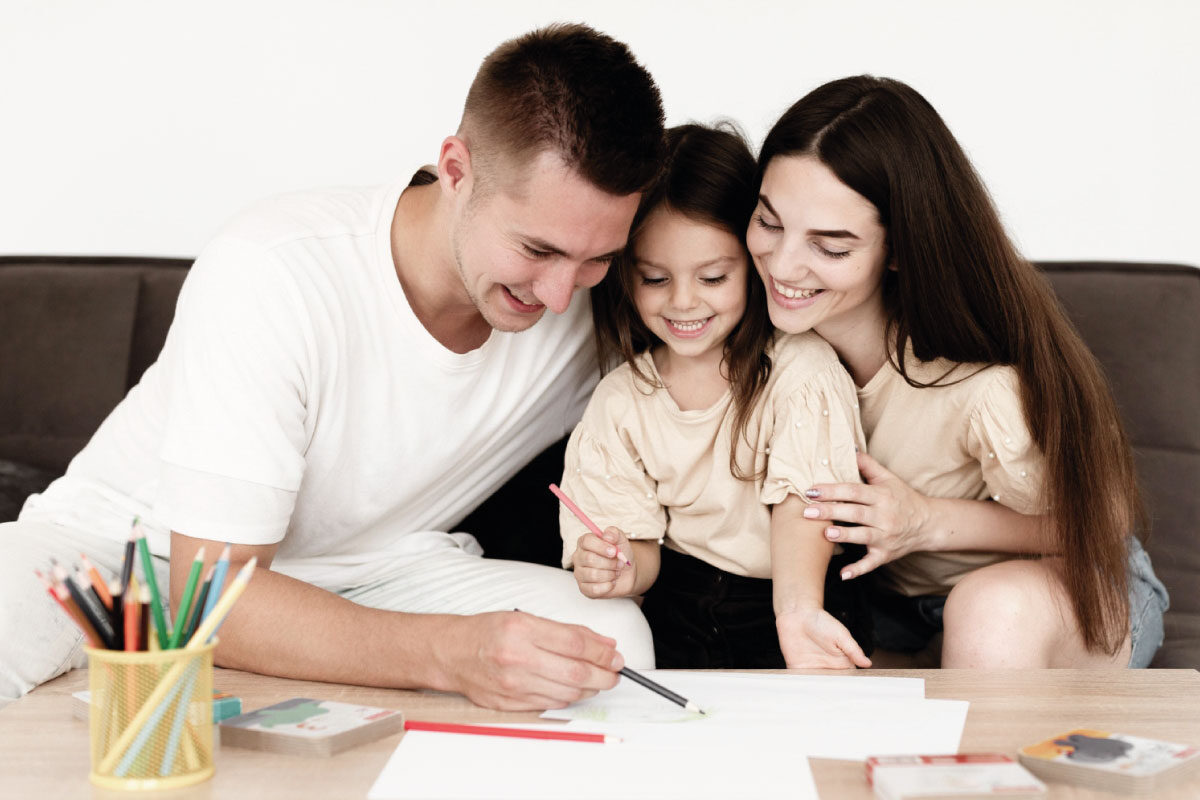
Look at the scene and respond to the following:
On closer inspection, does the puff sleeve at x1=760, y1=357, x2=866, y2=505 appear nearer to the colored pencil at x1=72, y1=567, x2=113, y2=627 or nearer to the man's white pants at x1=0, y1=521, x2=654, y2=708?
the man's white pants at x1=0, y1=521, x2=654, y2=708

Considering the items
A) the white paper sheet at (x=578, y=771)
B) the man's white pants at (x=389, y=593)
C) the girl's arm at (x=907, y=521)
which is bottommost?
the man's white pants at (x=389, y=593)

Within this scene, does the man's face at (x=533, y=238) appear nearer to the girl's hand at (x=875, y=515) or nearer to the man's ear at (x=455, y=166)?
the man's ear at (x=455, y=166)

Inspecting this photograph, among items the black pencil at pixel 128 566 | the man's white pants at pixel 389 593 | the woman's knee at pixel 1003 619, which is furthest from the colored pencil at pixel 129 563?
the woman's knee at pixel 1003 619

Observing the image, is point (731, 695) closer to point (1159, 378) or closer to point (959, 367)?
point (959, 367)

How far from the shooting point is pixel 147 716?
0.90 m

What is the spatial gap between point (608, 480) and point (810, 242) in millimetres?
432

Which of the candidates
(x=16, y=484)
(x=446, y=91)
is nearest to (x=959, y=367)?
(x=446, y=91)

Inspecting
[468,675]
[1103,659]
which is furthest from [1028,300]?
[468,675]

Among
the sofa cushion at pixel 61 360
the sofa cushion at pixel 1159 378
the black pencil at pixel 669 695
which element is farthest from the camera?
the sofa cushion at pixel 61 360

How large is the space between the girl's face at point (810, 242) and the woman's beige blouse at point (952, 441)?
0.16m

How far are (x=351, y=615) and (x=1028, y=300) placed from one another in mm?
954

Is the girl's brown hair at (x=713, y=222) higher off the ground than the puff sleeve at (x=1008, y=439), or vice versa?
the girl's brown hair at (x=713, y=222)

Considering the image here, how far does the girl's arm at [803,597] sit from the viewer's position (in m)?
1.42

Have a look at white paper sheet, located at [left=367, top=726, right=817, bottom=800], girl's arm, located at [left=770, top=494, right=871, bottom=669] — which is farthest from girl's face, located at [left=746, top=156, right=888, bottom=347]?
white paper sheet, located at [left=367, top=726, right=817, bottom=800]
